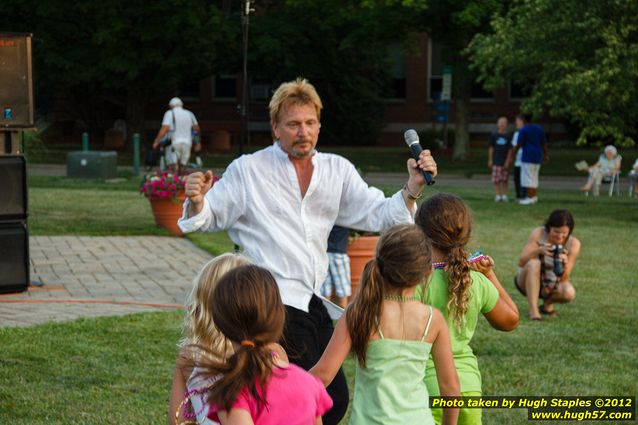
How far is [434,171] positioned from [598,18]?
1840 cm

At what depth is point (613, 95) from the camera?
71.6 feet

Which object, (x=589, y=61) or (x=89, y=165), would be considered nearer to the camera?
(x=589, y=61)

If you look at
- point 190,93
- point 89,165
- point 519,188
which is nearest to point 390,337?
point 519,188

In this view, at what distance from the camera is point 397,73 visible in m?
48.7

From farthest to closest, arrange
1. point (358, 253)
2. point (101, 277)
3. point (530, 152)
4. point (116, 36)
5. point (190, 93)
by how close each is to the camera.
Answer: point (190, 93), point (116, 36), point (530, 152), point (101, 277), point (358, 253)

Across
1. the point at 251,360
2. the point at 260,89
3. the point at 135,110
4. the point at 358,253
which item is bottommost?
the point at 358,253

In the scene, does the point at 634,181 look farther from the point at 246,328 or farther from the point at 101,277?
the point at 246,328

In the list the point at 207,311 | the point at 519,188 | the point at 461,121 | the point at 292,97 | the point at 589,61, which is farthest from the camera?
the point at 461,121

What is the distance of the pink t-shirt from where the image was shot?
11.1 ft

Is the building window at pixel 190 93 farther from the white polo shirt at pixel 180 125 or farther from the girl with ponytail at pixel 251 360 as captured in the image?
the girl with ponytail at pixel 251 360

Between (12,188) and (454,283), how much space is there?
713 cm

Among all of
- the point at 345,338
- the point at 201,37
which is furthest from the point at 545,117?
the point at 345,338

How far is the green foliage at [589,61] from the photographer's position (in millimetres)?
21703

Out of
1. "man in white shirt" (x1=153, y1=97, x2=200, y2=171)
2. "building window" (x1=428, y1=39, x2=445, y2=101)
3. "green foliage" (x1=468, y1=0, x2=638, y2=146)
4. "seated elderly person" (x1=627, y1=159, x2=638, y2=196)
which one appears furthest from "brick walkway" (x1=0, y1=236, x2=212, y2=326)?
"building window" (x1=428, y1=39, x2=445, y2=101)
